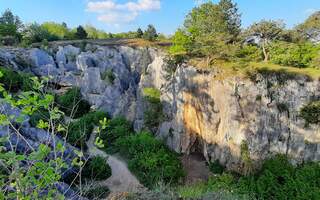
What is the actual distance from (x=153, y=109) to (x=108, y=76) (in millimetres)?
7312

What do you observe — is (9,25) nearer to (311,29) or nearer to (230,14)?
(230,14)

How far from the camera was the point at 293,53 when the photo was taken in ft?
70.8

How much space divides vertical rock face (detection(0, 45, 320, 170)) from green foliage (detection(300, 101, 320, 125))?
0.26 m

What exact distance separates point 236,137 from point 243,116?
128 cm

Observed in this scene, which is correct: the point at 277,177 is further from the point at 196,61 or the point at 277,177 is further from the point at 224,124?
the point at 196,61

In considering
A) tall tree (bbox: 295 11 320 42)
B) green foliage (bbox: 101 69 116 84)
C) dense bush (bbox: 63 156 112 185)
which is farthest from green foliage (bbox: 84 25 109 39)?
dense bush (bbox: 63 156 112 185)

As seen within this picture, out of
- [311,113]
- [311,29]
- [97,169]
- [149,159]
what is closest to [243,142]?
[311,113]

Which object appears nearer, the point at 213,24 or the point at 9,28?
the point at 213,24

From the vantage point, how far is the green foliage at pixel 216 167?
21016 millimetres

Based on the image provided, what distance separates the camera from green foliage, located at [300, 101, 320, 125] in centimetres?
1797

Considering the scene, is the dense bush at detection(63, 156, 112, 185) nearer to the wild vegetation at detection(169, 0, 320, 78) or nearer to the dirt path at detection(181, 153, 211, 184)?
the dirt path at detection(181, 153, 211, 184)

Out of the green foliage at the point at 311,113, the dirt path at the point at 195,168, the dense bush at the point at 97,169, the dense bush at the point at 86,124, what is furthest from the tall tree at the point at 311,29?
the dense bush at the point at 97,169

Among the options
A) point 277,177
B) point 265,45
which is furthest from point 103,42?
point 277,177

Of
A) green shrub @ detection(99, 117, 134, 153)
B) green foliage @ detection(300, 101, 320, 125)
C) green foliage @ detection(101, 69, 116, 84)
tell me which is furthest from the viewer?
green foliage @ detection(101, 69, 116, 84)
